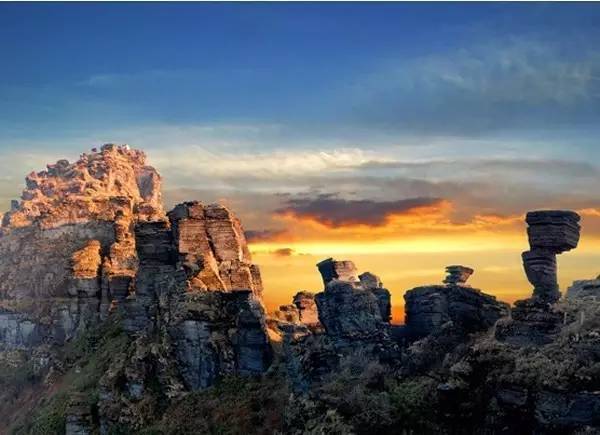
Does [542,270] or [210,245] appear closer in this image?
[542,270]

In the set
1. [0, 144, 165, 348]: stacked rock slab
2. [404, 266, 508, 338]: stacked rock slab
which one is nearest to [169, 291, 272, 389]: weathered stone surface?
[404, 266, 508, 338]: stacked rock slab

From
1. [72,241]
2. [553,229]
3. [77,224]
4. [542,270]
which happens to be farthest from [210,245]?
[77,224]

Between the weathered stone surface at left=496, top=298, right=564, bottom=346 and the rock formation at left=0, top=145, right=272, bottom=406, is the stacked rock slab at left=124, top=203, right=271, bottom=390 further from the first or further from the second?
the weathered stone surface at left=496, top=298, right=564, bottom=346

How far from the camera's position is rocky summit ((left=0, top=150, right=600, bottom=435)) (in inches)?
1401

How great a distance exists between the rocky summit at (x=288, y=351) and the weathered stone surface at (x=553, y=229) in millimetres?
78

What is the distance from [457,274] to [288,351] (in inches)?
624

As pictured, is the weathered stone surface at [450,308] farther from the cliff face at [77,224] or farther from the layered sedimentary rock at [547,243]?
the cliff face at [77,224]

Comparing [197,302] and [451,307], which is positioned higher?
[451,307]

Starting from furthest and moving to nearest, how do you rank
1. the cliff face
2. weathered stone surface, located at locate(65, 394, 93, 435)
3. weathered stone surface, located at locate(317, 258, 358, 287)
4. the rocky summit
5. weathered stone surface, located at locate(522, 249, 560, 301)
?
the cliff face → weathered stone surface, located at locate(317, 258, 358, 287) → weathered stone surface, located at locate(65, 394, 93, 435) → weathered stone surface, located at locate(522, 249, 560, 301) → the rocky summit

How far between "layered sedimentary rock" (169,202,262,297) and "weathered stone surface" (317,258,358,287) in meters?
6.92

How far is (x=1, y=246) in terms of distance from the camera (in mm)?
139000

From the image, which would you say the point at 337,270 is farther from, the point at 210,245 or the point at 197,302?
the point at 197,302

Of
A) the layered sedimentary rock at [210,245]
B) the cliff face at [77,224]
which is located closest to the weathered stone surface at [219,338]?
the layered sedimentary rock at [210,245]

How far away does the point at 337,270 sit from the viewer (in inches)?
2621
